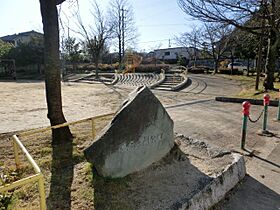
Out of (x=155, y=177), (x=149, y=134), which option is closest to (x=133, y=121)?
(x=149, y=134)

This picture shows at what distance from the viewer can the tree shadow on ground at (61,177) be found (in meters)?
2.67

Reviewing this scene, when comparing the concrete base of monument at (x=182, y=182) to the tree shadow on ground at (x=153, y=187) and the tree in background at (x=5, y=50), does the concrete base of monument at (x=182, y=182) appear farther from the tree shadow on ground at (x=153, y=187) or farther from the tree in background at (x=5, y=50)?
the tree in background at (x=5, y=50)

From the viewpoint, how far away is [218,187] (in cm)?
304

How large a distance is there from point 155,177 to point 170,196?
1.49ft

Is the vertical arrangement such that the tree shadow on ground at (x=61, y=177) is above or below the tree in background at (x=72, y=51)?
below

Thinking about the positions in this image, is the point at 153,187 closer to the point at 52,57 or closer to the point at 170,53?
the point at 52,57

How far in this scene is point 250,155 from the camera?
4.46 m

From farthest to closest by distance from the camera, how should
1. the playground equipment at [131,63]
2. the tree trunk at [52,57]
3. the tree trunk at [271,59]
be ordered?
the playground equipment at [131,63], the tree trunk at [271,59], the tree trunk at [52,57]

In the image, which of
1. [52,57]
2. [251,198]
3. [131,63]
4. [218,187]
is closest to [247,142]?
[251,198]

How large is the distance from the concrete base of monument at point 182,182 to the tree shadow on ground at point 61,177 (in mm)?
438

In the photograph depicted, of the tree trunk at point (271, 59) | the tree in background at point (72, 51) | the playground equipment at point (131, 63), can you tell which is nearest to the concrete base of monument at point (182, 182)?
the tree trunk at point (271, 59)

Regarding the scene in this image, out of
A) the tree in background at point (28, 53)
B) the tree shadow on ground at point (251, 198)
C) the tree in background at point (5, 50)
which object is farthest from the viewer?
the tree in background at point (5, 50)

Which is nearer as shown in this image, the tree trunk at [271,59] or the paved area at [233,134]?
the paved area at [233,134]

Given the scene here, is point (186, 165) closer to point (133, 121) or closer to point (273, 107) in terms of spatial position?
point (133, 121)
